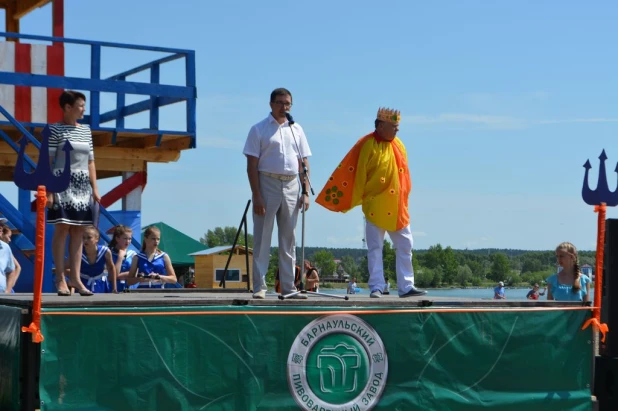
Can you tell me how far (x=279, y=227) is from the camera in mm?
8531

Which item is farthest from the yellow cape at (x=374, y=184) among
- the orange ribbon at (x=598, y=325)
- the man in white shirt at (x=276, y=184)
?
the orange ribbon at (x=598, y=325)

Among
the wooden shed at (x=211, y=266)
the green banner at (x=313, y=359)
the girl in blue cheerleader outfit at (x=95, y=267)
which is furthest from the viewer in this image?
the wooden shed at (x=211, y=266)

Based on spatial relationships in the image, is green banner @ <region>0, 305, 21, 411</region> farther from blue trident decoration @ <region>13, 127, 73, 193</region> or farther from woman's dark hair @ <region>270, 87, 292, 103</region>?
woman's dark hair @ <region>270, 87, 292, 103</region>

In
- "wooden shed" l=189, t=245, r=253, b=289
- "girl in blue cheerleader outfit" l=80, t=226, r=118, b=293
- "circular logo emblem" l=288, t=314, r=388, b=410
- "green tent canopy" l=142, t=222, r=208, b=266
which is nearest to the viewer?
"circular logo emblem" l=288, t=314, r=388, b=410

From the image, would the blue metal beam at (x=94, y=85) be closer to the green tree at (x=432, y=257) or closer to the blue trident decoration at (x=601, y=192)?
the blue trident decoration at (x=601, y=192)

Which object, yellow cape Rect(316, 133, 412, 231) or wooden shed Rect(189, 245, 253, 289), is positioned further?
wooden shed Rect(189, 245, 253, 289)

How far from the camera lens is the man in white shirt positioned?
838cm

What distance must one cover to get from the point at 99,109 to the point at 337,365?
28.6 ft

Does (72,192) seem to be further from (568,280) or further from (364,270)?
(364,270)

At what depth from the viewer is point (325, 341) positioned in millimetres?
7512

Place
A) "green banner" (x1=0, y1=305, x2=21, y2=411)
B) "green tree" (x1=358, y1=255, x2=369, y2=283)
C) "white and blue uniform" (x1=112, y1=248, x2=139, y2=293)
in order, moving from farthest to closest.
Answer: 1. "white and blue uniform" (x1=112, y1=248, x2=139, y2=293)
2. "green tree" (x1=358, y1=255, x2=369, y2=283)
3. "green banner" (x1=0, y1=305, x2=21, y2=411)

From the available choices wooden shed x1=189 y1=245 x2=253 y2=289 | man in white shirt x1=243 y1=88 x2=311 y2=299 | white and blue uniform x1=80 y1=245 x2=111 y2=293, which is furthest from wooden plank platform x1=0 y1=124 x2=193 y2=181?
wooden shed x1=189 y1=245 x2=253 y2=289

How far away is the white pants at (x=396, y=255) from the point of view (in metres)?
9.23

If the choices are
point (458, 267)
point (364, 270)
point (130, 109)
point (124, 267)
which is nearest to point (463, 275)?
point (458, 267)
